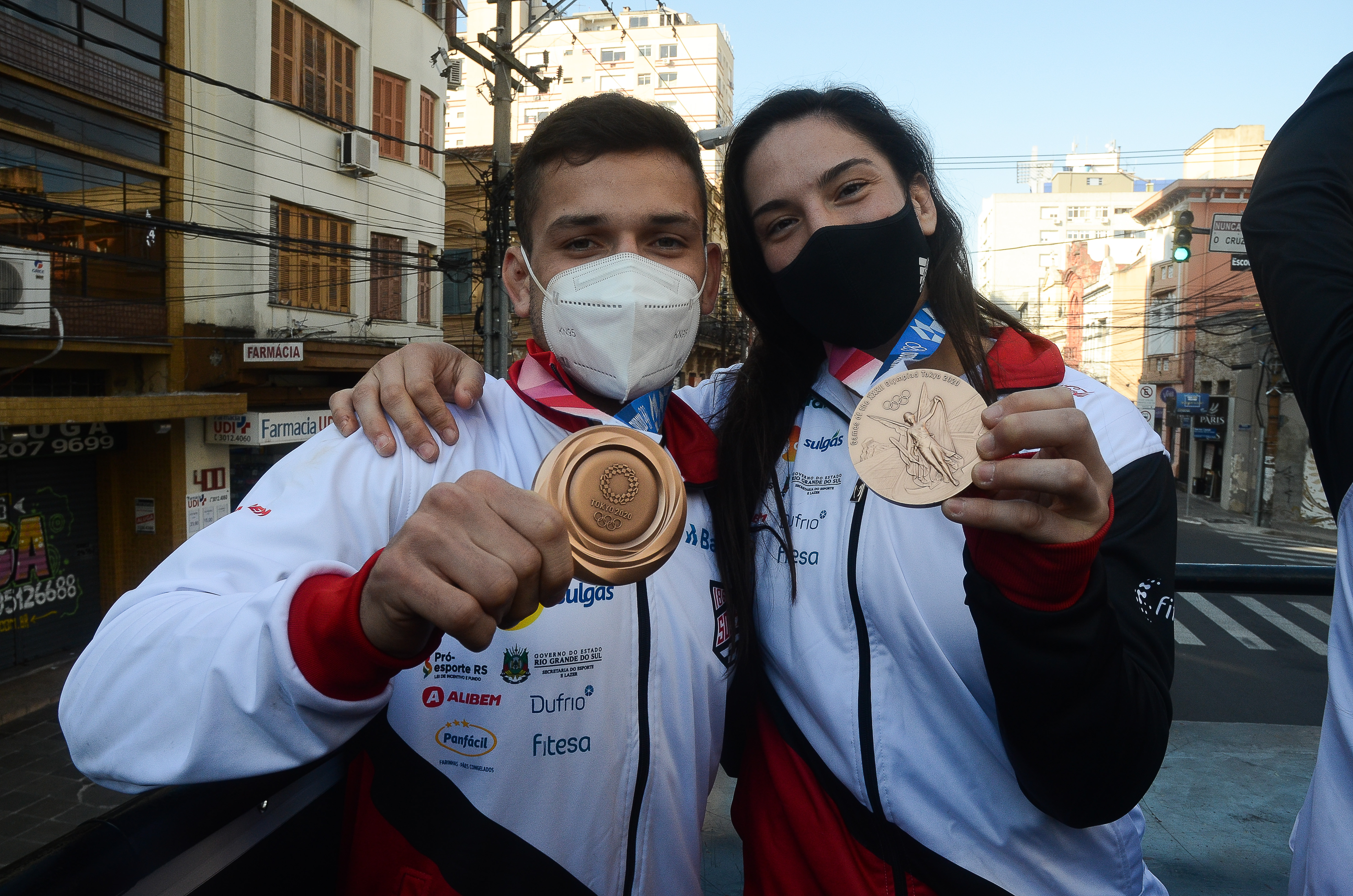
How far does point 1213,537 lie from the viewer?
24.7 metres

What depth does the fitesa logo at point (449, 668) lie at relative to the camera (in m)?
1.71

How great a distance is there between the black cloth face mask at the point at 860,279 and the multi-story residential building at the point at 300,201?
9.90 metres

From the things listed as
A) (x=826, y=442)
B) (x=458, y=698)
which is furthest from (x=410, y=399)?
(x=826, y=442)

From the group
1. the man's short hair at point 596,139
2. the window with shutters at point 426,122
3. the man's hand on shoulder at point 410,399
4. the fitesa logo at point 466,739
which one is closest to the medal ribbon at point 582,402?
the man's hand on shoulder at point 410,399

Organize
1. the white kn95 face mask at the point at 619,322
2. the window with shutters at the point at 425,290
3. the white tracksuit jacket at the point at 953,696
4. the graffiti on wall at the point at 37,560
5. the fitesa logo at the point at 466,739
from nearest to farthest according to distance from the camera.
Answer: the white tracksuit jacket at the point at 953,696, the fitesa logo at the point at 466,739, the white kn95 face mask at the point at 619,322, the graffiti on wall at the point at 37,560, the window with shutters at the point at 425,290

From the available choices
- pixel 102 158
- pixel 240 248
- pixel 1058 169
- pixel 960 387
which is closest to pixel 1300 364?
pixel 960 387

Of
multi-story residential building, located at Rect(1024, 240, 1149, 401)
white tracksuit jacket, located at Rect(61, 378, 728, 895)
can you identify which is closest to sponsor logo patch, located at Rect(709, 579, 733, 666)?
white tracksuit jacket, located at Rect(61, 378, 728, 895)

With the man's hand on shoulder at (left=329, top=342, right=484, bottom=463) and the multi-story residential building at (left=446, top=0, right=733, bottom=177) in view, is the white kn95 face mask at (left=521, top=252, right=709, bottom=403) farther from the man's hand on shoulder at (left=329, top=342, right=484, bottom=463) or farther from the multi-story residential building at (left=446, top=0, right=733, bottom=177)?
the multi-story residential building at (left=446, top=0, right=733, bottom=177)

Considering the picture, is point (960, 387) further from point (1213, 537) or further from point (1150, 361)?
point (1150, 361)

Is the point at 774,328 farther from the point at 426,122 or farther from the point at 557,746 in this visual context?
the point at 426,122

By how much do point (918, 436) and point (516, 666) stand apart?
93cm

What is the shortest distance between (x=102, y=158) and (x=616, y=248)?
12.5 metres

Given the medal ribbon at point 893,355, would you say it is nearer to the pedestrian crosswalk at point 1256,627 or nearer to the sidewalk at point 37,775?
the sidewalk at point 37,775

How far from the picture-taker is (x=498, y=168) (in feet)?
48.8
